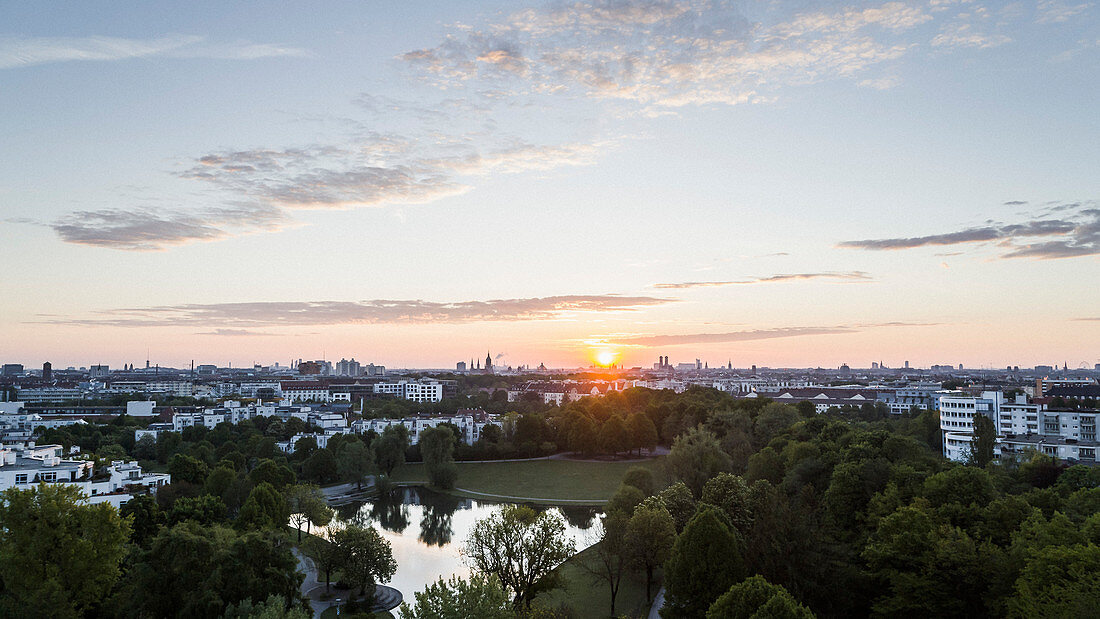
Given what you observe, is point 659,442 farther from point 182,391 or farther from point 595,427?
point 182,391

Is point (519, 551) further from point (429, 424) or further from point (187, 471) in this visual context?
point (429, 424)

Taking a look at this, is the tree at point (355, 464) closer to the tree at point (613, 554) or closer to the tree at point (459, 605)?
the tree at point (613, 554)

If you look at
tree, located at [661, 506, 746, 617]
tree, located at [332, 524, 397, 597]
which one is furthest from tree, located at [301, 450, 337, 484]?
tree, located at [661, 506, 746, 617]

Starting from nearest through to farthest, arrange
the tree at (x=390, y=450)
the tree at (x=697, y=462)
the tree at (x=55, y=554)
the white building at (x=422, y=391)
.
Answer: the tree at (x=55, y=554) → the tree at (x=697, y=462) → the tree at (x=390, y=450) → the white building at (x=422, y=391)

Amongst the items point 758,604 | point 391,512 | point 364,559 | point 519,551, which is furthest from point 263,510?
point 758,604

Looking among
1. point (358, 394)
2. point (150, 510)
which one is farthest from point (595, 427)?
point (358, 394)

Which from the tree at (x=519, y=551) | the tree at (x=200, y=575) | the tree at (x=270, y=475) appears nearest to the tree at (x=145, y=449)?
the tree at (x=270, y=475)

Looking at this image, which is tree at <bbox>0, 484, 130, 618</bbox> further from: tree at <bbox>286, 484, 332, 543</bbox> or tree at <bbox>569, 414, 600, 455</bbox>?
tree at <bbox>569, 414, 600, 455</bbox>
